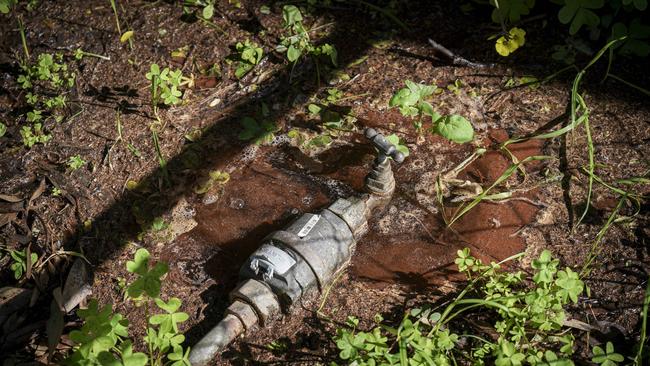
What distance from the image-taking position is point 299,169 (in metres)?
2.79

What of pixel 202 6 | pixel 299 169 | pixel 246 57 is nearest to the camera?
pixel 299 169

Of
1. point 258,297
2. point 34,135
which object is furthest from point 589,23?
point 34,135

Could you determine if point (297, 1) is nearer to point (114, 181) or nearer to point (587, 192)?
point (114, 181)

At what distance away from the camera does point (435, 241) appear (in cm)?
251

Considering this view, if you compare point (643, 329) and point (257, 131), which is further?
point (257, 131)

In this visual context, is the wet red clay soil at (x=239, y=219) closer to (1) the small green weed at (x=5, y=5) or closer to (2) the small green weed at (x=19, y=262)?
(2) the small green weed at (x=19, y=262)

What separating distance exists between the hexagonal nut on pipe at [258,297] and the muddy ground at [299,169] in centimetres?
13

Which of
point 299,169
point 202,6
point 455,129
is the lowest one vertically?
point 299,169

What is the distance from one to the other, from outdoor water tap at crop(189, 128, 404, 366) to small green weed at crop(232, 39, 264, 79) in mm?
1129

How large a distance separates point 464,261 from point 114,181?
169 cm

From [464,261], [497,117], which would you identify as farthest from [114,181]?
[497,117]

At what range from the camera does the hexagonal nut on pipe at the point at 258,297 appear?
2.21 meters

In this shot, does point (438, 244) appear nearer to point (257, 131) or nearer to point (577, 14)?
point (257, 131)

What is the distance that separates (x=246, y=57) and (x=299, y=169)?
0.79 meters
